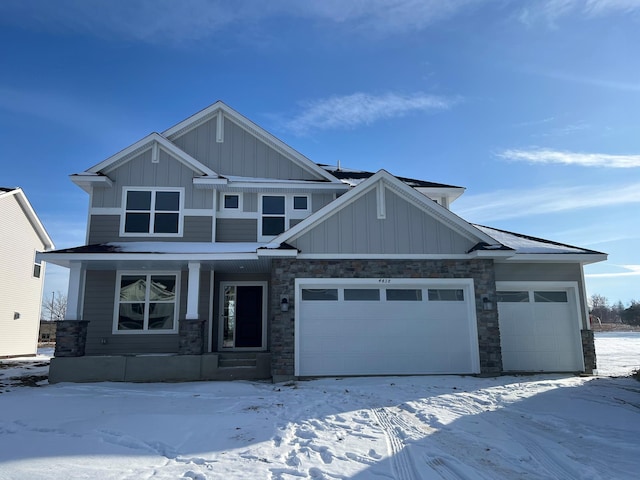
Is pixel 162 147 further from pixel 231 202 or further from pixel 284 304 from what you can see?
pixel 284 304

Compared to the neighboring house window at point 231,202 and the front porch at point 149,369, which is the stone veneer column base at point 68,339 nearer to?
the front porch at point 149,369

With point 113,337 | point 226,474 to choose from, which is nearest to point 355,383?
point 226,474

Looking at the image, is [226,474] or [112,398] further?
[112,398]

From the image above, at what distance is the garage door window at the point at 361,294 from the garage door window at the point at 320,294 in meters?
0.30

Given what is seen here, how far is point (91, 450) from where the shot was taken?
5016 mm

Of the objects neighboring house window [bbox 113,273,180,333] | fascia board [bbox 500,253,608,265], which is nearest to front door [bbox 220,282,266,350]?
neighboring house window [bbox 113,273,180,333]

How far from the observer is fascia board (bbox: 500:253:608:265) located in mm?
11594

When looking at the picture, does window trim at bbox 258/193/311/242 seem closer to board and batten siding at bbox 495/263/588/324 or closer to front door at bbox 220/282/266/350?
front door at bbox 220/282/266/350

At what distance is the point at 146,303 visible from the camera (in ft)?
41.7

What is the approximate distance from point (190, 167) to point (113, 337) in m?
5.36

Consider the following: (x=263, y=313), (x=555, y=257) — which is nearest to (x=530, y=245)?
(x=555, y=257)

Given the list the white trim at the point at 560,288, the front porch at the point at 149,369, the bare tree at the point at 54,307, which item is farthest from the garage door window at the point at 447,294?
the bare tree at the point at 54,307

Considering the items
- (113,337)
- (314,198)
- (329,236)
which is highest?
(314,198)

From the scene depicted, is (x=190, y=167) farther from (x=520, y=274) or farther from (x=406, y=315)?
(x=520, y=274)
